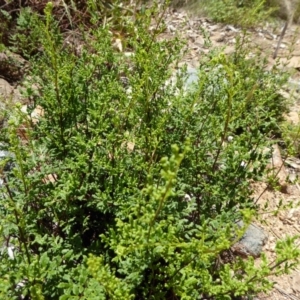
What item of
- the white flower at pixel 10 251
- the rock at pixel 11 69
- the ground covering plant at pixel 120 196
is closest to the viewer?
the ground covering plant at pixel 120 196

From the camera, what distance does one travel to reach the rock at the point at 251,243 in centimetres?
268

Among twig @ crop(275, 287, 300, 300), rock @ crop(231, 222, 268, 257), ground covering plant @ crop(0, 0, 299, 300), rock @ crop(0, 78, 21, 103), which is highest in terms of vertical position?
ground covering plant @ crop(0, 0, 299, 300)

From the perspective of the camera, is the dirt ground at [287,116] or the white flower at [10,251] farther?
the dirt ground at [287,116]

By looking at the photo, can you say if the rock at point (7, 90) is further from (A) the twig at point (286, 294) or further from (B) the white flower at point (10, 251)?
(A) the twig at point (286, 294)

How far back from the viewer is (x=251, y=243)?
8.93 ft

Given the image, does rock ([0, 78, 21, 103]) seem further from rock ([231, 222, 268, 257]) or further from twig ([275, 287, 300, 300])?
twig ([275, 287, 300, 300])

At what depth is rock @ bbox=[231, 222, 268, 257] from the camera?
2.68m

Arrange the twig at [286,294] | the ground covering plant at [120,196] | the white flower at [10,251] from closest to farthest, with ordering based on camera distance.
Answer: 1. the ground covering plant at [120,196]
2. the white flower at [10,251]
3. the twig at [286,294]

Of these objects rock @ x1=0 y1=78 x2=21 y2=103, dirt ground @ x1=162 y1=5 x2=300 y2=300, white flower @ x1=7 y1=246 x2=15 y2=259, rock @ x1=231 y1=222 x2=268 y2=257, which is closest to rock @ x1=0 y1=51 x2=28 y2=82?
rock @ x1=0 y1=78 x2=21 y2=103

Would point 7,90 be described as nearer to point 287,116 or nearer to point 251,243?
point 251,243

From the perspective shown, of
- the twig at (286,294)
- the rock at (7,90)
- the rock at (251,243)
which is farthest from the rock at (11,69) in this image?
the twig at (286,294)

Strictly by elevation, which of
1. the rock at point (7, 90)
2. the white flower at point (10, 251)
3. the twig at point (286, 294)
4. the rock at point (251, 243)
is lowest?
the twig at point (286, 294)

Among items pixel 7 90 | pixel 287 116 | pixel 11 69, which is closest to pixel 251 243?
pixel 287 116

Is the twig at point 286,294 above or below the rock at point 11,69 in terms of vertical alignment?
below
